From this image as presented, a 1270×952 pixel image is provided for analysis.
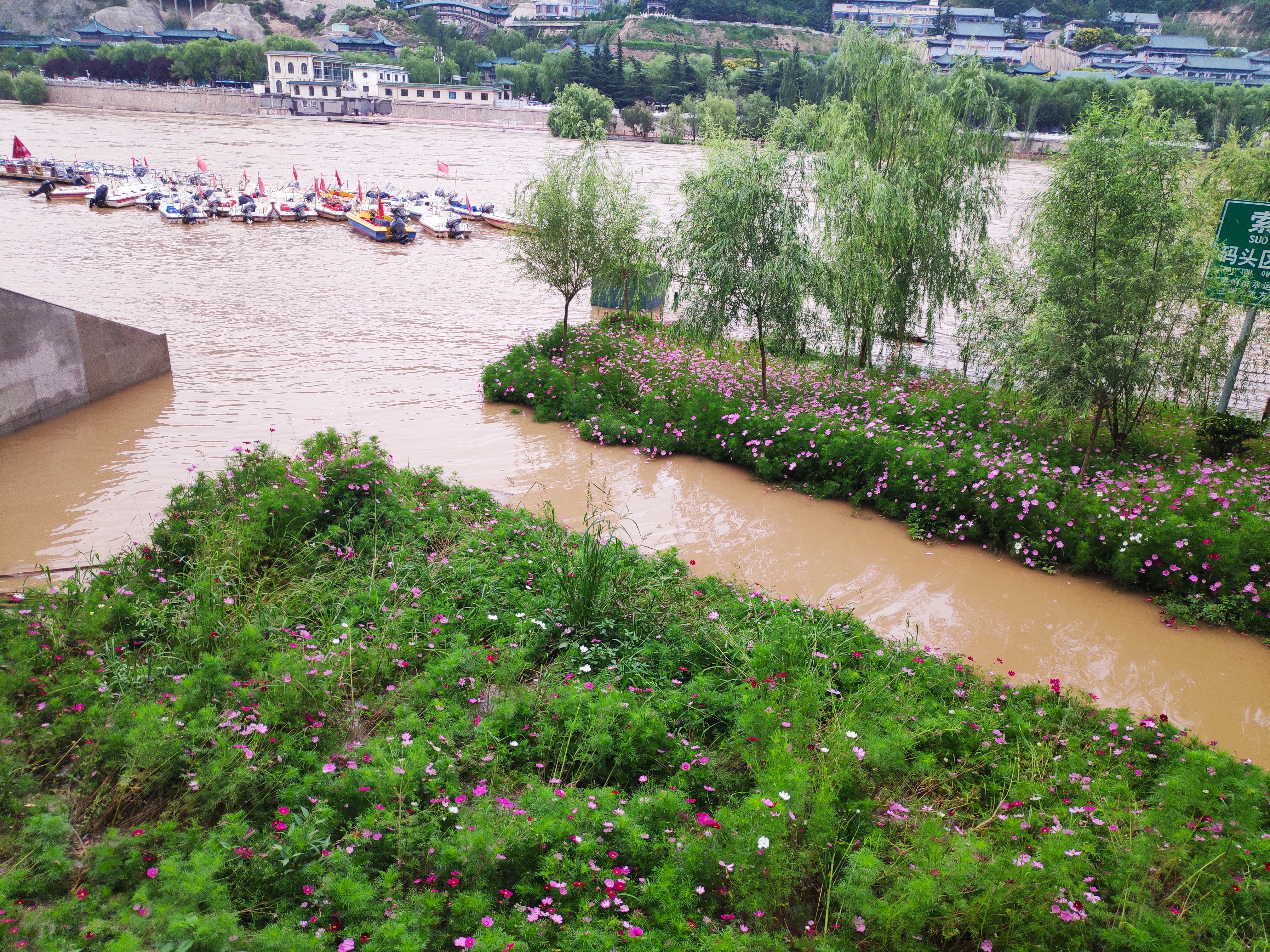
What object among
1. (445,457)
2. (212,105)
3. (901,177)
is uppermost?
(212,105)

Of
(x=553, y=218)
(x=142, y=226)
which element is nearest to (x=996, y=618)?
(x=553, y=218)

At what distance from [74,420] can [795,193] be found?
1195 cm

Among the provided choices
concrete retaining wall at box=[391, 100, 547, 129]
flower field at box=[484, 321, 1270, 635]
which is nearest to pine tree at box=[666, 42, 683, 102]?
concrete retaining wall at box=[391, 100, 547, 129]

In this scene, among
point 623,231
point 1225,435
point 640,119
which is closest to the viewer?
point 1225,435

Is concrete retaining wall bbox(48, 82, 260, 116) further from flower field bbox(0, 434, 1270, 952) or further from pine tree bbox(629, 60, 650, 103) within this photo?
flower field bbox(0, 434, 1270, 952)

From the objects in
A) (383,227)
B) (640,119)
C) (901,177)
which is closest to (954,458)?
(901,177)

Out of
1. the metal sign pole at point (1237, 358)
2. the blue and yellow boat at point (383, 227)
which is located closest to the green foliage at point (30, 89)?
the blue and yellow boat at point (383, 227)

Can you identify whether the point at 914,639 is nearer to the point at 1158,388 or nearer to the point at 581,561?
the point at 581,561

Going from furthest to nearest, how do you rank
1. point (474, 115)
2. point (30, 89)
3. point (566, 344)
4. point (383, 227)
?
point (474, 115)
point (30, 89)
point (383, 227)
point (566, 344)

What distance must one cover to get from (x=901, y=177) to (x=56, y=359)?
1378 centimetres

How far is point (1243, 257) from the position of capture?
1002 cm

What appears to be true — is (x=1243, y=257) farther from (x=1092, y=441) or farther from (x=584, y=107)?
(x=584, y=107)

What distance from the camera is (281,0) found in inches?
6265

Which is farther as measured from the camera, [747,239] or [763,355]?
[763,355]
